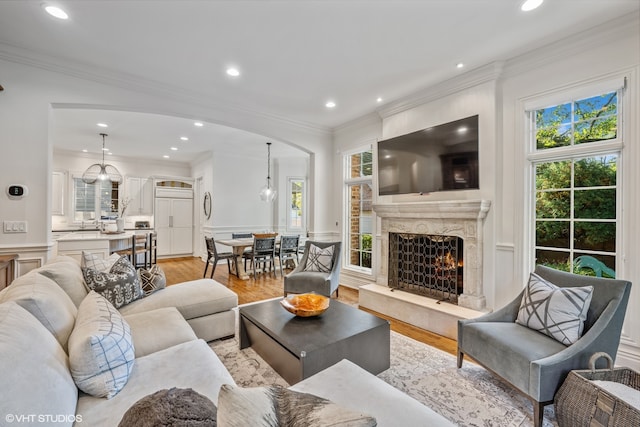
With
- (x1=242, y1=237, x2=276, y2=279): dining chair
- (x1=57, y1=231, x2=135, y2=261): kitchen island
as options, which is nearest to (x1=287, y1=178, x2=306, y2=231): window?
(x1=242, y1=237, x2=276, y2=279): dining chair

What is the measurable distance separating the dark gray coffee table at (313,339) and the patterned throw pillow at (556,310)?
1084 mm

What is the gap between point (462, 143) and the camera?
329 centimetres

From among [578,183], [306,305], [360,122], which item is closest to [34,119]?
[306,305]

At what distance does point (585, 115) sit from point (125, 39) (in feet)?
14.3

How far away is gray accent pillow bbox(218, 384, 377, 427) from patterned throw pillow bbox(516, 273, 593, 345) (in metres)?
1.94

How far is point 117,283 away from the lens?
8.13 feet

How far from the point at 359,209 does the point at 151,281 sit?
3.32 metres

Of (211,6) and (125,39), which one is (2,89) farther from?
(211,6)

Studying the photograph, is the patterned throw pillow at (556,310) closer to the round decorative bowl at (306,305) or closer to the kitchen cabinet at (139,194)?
the round decorative bowl at (306,305)

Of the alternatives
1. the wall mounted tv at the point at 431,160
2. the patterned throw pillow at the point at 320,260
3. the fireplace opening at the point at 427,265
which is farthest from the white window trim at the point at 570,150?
the patterned throw pillow at the point at 320,260

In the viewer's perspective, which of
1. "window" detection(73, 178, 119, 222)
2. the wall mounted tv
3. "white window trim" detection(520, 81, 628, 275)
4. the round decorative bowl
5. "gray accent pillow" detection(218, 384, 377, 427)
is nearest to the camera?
"gray accent pillow" detection(218, 384, 377, 427)

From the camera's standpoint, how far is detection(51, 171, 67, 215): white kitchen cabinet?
7047 millimetres

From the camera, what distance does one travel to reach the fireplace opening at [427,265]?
11.2 ft

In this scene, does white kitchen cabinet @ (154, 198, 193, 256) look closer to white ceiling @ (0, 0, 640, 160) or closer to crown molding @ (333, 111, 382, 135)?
white ceiling @ (0, 0, 640, 160)
